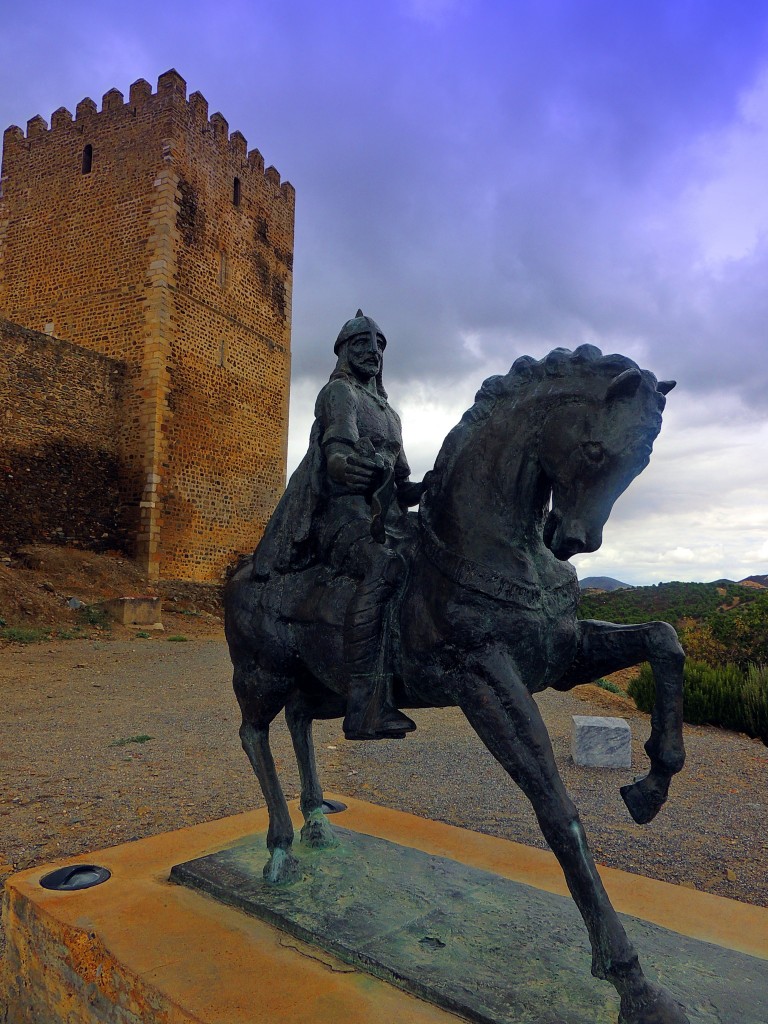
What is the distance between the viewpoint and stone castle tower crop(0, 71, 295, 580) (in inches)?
808

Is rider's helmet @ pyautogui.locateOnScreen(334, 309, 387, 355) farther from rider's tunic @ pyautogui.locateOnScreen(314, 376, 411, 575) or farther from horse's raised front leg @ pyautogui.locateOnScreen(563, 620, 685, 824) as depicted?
horse's raised front leg @ pyautogui.locateOnScreen(563, 620, 685, 824)

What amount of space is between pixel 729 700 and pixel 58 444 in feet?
56.0

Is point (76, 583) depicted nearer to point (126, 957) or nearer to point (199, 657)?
point (199, 657)

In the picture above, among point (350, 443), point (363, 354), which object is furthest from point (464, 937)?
point (363, 354)

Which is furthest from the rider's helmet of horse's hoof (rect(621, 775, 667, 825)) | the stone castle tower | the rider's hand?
the stone castle tower

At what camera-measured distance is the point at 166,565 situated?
20.1 metres

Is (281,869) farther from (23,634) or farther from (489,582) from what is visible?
(23,634)

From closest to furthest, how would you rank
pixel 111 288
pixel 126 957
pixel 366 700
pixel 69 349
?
pixel 126 957, pixel 366 700, pixel 69 349, pixel 111 288

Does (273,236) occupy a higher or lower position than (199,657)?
higher

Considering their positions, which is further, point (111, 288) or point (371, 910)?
point (111, 288)

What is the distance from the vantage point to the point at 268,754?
3316 mm

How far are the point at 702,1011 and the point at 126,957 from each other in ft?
6.09

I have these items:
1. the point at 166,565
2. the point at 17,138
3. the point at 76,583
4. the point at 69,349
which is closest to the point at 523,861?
the point at 76,583

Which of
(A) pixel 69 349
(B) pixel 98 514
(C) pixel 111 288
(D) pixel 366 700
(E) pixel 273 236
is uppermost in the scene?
(E) pixel 273 236
